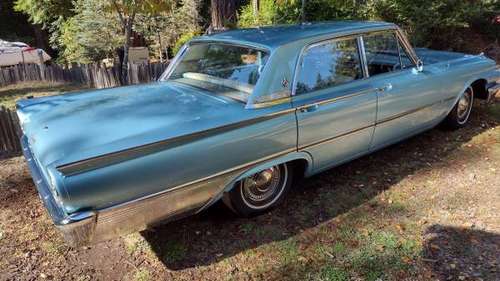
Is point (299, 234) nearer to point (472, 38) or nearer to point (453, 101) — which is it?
point (453, 101)

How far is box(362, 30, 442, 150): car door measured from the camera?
405 cm

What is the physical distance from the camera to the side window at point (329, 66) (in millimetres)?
3518

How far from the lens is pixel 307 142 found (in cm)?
349

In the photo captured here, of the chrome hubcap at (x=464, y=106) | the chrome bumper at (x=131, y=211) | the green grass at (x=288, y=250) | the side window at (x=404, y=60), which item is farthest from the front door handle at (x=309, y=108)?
the chrome hubcap at (x=464, y=106)

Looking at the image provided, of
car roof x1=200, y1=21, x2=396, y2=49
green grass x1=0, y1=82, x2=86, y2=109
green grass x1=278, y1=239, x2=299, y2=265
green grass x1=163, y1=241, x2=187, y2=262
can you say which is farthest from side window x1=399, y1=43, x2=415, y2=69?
green grass x1=0, y1=82, x2=86, y2=109

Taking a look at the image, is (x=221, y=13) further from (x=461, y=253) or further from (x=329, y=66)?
(x=461, y=253)

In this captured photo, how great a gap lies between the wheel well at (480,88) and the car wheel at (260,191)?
3.44m

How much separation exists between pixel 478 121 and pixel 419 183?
2342 millimetres

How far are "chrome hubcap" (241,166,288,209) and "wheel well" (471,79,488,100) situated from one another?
11.4 ft

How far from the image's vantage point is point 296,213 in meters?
3.65

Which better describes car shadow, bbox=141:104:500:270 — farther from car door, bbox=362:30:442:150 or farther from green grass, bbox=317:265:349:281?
green grass, bbox=317:265:349:281

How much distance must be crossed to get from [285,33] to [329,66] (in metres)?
0.50

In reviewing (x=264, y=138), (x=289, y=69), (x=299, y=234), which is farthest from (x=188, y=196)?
(x=289, y=69)

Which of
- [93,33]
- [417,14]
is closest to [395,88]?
[417,14]
